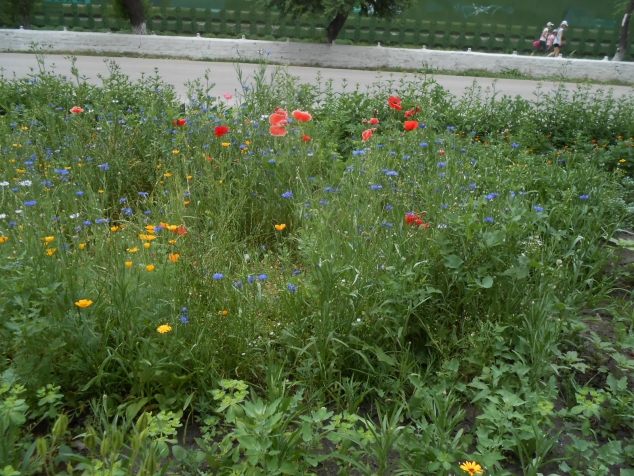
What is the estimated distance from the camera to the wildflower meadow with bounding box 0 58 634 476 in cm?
200

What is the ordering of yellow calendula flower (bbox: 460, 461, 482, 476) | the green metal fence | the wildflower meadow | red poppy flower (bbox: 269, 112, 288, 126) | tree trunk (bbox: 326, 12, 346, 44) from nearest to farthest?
yellow calendula flower (bbox: 460, 461, 482, 476), the wildflower meadow, red poppy flower (bbox: 269, 112, 288, 126), tree trunk (bbox: 326, 12, 346, 44), the green metal fence

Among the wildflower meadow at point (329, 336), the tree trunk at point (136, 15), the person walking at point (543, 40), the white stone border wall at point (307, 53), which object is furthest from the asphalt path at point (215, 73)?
the wildflower meadow at point (329, 336)

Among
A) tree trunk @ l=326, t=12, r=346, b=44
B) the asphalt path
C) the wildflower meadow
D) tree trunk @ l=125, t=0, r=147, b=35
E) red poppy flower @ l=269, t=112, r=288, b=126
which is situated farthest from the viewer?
tree trunk @ l=125, t=0, r=147, b=35

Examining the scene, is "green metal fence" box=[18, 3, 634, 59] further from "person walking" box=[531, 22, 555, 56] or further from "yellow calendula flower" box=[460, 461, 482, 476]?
"yellow calendula flower" box=[460, 461, 482, 476]

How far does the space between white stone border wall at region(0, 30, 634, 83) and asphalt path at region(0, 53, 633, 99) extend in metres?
1.27

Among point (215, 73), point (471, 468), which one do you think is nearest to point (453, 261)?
point (471, 468)

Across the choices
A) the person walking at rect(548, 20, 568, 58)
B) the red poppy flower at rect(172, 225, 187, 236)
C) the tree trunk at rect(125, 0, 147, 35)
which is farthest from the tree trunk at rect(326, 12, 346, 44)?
the red poppy flower at rect(172, 225, 187, 236)

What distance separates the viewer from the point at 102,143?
451 cm

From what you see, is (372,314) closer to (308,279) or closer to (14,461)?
(308,279)

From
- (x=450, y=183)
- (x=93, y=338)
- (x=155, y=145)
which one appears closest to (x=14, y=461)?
(x=93, y=338)

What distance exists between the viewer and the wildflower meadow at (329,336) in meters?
2.00

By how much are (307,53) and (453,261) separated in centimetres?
1569

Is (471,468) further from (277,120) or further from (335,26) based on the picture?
(335,26)

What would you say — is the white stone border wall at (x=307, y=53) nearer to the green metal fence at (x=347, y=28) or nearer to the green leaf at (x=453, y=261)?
the green metal fence at (x=347, y=28)
